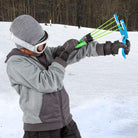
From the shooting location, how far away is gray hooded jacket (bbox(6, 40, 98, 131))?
1.23 meters

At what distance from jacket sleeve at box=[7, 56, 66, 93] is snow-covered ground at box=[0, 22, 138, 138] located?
1.52 m

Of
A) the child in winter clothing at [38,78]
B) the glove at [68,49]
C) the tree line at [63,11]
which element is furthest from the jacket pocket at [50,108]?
the tree line at [63,11]

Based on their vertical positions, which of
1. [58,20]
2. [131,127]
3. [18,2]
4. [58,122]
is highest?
[58,122]

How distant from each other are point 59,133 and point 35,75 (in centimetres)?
46

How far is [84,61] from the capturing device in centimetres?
685

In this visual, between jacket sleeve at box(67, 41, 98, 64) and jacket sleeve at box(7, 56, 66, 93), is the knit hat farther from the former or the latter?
jacket sleeve at box(67, 41, 98, 64)

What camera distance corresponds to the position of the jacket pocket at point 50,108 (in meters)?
1.31

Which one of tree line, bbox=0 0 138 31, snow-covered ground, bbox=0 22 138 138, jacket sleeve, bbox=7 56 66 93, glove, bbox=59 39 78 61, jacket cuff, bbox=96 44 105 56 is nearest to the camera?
jacket sleeve, bbox=7 56 66 93

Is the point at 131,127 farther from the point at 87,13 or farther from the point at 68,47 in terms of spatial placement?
the point at 87,13

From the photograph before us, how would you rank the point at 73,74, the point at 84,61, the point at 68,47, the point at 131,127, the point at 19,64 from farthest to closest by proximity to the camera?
the point at 84,61 < the point at 73,74 < the point at 131,127 < the point at 68,47 < the point at 19,64

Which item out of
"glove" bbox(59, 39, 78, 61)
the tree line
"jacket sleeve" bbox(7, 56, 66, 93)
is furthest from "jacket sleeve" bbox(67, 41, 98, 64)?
the tree line

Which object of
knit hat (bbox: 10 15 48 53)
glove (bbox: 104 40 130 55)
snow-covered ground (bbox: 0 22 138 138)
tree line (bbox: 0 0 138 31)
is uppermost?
knit hat (bbox: 10 15 48 53)

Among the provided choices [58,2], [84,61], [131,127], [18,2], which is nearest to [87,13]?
[58,2]

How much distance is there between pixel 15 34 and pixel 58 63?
0.32 m
